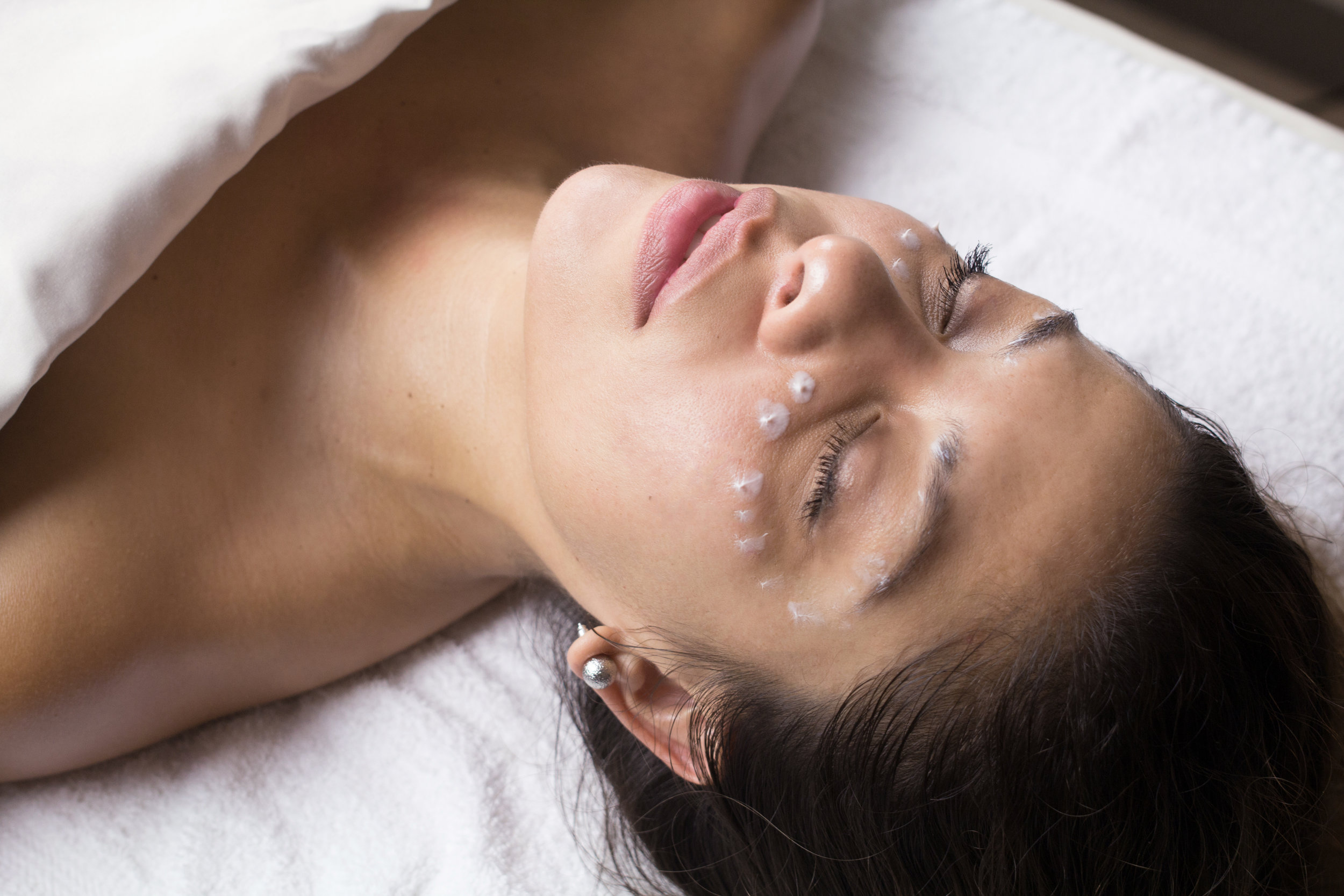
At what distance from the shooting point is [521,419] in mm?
981

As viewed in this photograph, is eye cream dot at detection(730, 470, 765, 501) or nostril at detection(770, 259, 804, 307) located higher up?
nostril at detection(770, 259, 804, 307)

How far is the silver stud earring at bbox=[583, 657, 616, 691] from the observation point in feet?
2.95

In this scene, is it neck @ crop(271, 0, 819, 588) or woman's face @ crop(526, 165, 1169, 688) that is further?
neck @ crop(271, 0, 819, 588)

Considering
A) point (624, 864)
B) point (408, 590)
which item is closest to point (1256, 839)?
point (624, 864)

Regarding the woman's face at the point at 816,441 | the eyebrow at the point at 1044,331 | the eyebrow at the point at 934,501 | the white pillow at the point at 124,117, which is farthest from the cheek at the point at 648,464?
the white pillow at the point at 124,117

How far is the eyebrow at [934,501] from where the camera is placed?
2.50 feet

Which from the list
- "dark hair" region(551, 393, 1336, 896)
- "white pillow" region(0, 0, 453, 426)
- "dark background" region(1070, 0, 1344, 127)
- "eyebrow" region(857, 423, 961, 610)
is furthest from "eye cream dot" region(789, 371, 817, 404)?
"dark background" region(1070, 0, 1344, 127)

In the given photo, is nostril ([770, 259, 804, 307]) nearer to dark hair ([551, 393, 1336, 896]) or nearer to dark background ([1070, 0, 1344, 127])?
dark hair ([551, 393, 1336, 896])

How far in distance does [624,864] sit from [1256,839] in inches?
24.4

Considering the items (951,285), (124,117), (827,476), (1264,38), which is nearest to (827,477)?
(827,476)

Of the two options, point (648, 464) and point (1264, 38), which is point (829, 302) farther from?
point (1264, 38)

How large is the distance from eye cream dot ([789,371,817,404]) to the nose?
0.02m

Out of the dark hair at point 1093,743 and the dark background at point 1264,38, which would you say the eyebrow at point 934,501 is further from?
the dark background at point 1264,38

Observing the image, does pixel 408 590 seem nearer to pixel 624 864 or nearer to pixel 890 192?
pixel 624 864
